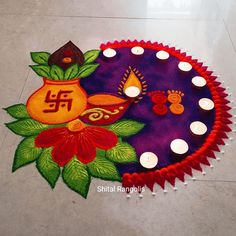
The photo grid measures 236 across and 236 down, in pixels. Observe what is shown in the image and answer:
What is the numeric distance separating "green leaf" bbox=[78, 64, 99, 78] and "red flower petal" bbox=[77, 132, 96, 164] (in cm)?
39

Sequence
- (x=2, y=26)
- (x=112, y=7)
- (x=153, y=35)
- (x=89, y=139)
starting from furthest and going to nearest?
(x=112, y=7)
(x=2, y=26)
(x=153, y=35)
(x=89, y=139)

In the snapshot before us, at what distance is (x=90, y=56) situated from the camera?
1.56 m

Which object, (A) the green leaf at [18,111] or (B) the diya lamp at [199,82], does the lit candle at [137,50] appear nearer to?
(B) the diya lamp at [199,82]

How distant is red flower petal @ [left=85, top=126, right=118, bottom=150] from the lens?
116 cm

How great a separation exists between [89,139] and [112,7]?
3.85 feet

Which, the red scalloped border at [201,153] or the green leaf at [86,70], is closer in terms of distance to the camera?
the red scalloped border at [201,153]

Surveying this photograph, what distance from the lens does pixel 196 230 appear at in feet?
3.11

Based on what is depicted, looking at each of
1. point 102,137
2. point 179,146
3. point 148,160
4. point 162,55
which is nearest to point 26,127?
point 102,137

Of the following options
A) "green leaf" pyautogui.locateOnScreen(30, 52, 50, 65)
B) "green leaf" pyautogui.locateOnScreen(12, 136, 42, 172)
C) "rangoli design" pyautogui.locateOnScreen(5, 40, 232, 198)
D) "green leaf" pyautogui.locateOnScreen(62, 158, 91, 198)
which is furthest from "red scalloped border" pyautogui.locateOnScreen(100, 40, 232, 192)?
"green leaf" pyautogui.locateOnScreen(30, 52, 50, 65)

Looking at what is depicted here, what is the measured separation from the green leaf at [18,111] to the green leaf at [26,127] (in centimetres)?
3

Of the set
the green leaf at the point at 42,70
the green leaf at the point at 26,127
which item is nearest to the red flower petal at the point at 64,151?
the green leaf at the point at 26,127

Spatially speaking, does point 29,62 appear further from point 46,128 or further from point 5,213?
point 5,213

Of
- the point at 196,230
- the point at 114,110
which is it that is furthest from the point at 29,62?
the point at 196,230

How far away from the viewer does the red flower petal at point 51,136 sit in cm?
116
